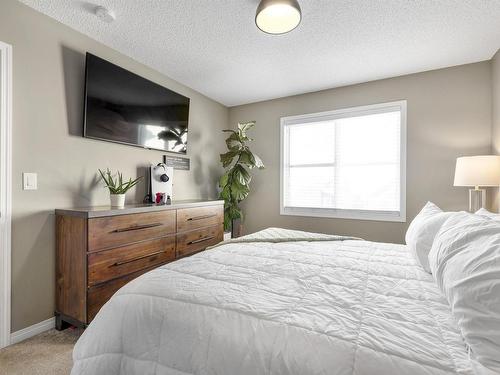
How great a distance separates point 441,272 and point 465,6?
81.6 inches

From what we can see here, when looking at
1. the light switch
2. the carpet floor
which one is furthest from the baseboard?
the light switch

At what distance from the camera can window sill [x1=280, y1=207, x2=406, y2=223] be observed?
314 centimetres

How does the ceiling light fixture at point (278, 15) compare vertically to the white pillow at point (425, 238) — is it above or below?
above

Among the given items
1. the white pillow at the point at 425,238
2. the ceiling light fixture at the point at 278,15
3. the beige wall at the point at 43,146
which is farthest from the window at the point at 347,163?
the beige wall at the point at 43,146

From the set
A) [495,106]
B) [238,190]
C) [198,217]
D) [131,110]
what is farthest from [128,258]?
[495,106]

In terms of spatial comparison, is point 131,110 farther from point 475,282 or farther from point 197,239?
point 475,282

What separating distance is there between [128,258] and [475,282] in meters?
2.15

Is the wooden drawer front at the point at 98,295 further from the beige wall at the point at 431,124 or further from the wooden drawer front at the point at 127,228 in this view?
the beige wall at the point at 431,124

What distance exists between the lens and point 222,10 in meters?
1.96

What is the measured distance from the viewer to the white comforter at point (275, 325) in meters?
0.72

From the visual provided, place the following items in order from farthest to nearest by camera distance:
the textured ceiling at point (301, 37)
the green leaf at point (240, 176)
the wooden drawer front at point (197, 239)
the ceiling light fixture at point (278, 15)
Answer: the green leaf at point (240, 176)
the wooden drawer front at point (197, 239)
the textured ceiling at point (301, 37)
the ceiling light fixture at point (278, 15)

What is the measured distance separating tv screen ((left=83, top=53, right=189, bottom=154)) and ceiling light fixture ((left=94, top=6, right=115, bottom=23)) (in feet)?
1.09

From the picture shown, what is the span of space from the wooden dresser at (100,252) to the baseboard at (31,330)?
5 centimetres

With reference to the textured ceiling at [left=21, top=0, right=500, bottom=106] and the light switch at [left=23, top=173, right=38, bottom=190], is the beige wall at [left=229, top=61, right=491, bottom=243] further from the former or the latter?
the light switch at [left=23, top=173, right=38, bottom=190]
